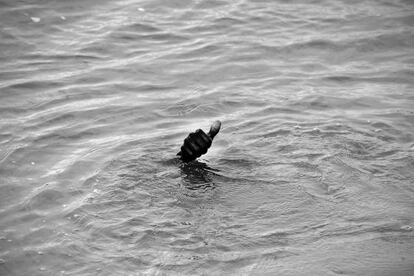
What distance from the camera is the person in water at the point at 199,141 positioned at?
636cm

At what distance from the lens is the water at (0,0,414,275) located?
5.28 metres

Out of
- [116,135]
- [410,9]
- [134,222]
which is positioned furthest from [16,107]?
[410,9]

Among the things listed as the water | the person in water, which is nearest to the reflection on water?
the water

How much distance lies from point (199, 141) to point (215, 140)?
1.13 m

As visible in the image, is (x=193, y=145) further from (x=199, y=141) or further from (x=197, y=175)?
(x=197, y=175)

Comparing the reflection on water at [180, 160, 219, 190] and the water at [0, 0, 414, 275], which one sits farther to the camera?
the reflection on water at [180, 160, 219, 190]

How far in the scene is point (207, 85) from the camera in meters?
9.18

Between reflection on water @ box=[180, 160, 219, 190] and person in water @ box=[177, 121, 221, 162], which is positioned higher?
person in water @ box=[177, 121, 221, 162]

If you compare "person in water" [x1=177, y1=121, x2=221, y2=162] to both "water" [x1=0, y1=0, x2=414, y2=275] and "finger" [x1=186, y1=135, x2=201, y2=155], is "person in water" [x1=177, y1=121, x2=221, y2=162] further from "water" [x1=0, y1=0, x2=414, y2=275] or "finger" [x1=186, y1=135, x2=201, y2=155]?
"water" [x1=0, y1=0, x2=414, y2=275]

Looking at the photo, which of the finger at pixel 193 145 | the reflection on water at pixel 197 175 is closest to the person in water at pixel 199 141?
the finger at pixel 193 145

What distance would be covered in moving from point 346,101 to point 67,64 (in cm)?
443

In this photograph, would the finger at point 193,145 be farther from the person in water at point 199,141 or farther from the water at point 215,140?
the water at point 215,140

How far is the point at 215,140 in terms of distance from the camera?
7.49m

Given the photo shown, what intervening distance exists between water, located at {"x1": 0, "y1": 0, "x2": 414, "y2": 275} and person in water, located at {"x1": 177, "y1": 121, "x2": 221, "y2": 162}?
0.30m
